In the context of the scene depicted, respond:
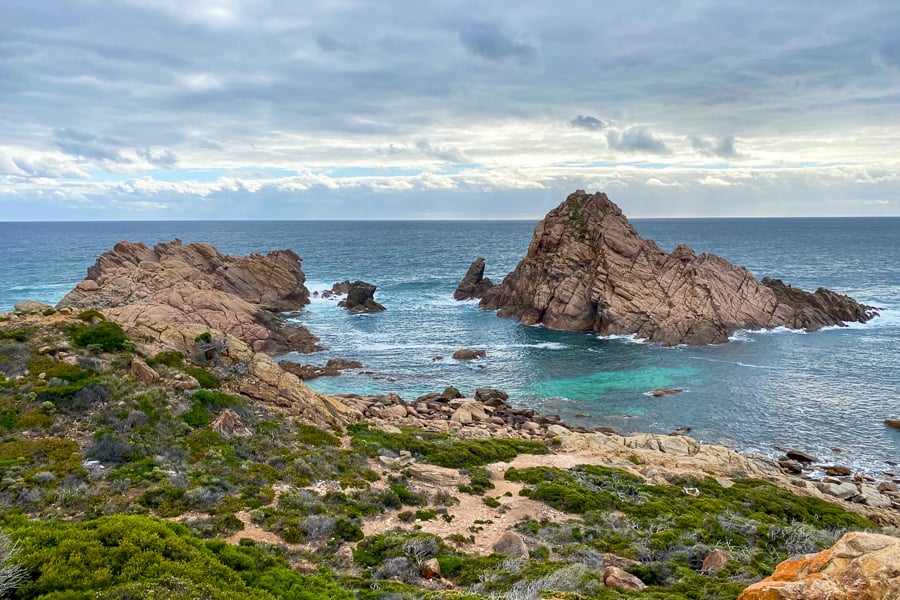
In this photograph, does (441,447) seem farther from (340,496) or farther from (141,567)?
(141,567)

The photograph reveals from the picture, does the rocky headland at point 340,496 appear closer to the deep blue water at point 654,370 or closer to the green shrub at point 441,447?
the green shrub at point 441,447

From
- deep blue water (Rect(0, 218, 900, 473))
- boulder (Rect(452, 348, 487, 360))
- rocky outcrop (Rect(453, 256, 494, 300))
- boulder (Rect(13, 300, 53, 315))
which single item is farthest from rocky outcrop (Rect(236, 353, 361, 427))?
rocky outcrop (Rect(453, 256, 494, 300))

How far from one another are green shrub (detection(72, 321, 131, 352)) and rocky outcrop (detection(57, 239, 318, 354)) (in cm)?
2101

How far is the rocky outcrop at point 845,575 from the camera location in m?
8.54

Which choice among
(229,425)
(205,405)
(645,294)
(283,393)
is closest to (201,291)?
(283,393)

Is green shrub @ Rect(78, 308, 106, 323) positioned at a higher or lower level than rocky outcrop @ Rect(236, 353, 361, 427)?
higher

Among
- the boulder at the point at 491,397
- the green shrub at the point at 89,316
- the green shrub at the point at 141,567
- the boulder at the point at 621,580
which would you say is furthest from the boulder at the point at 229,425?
the boulder at the point at 491,397

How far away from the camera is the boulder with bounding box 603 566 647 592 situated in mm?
15068

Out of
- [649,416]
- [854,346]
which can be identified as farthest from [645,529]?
[854,346]

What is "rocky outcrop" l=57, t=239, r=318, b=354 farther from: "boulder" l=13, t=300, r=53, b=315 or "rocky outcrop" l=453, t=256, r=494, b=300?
"rocky outcrop" l=453, t=256, r=494, b=300

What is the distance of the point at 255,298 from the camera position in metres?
84.2

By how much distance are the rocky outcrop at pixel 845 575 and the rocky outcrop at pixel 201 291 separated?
50.6m

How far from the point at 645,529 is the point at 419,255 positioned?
15513 cm

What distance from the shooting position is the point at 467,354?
63.4 metres
